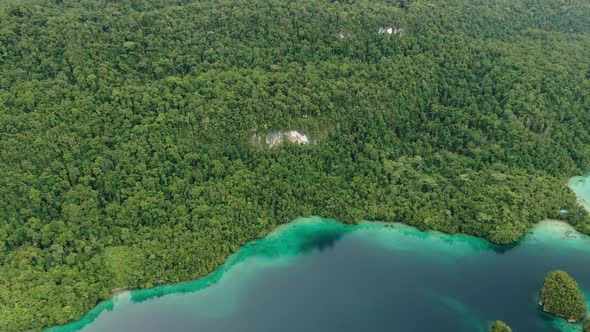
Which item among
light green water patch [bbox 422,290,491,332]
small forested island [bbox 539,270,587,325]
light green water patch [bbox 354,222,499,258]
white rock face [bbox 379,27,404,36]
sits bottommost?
light green water patch [bbox 422,290,491,332]

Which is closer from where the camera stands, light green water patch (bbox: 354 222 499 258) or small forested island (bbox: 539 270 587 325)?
small forested island (bbox: 539 270 587 325)

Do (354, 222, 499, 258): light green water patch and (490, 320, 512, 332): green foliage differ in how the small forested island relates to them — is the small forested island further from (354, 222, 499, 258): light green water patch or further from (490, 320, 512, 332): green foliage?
(354, 222, 499, 258): light green water patch

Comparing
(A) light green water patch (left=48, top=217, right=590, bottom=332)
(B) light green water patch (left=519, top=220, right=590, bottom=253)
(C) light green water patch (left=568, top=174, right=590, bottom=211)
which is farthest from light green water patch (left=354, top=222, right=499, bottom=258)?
(C) light green water patch (left=568, top=174, right=590, bottom=211)

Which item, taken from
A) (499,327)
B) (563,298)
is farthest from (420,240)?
(499,327)

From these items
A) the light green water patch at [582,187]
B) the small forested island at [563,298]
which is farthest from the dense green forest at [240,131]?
the small forested island at [563,298]

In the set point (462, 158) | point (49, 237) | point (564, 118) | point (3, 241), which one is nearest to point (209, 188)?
point (49, 237)

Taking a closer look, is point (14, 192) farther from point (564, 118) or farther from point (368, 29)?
point (564, 118)

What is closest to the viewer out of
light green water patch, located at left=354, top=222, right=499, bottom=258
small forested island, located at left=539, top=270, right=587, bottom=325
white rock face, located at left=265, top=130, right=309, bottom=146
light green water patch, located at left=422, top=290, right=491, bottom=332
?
small forested island, located at left=539, top=270, right=587, bottom=325
